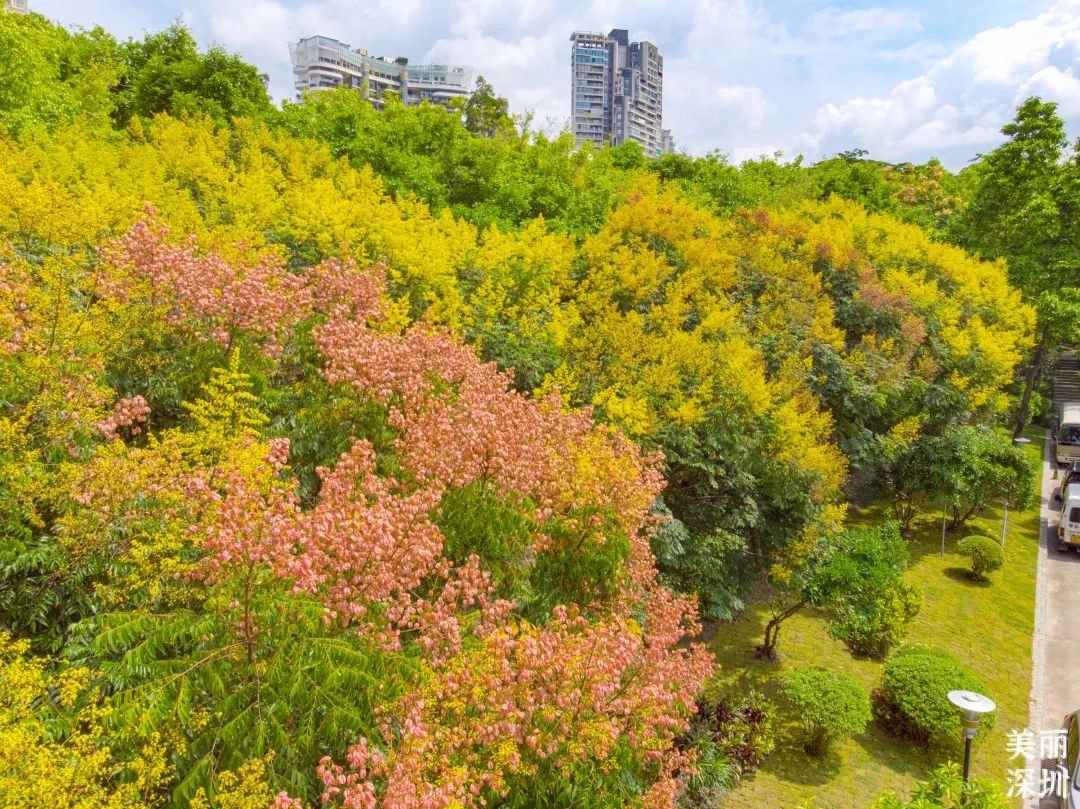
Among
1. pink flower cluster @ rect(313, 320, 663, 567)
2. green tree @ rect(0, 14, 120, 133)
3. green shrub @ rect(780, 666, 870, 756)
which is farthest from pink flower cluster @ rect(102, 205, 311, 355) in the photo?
green tree @ rect(0, 14, 120, 133)

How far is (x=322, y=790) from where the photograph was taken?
4.15 m

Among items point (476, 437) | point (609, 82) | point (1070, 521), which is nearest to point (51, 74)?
point (476, 437)

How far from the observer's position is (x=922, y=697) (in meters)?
11.3

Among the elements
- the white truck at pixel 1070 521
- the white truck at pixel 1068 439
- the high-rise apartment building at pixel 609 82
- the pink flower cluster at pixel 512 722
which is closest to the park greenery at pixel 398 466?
the pink flower cluster at pixel 512 722

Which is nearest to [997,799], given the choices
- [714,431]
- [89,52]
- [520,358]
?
[714,431]

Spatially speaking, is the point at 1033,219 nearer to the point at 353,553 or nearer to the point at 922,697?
the point at 922,697

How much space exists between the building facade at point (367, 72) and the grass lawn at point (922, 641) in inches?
4001

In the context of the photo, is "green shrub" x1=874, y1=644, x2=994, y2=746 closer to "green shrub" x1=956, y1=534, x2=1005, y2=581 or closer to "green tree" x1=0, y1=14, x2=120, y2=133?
"green shrub" x1=956, y1=534, x2=1005, y2=581

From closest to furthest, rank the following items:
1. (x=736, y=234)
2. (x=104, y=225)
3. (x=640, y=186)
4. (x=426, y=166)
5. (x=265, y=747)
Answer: (x=265, y=747) < (x=104, y=225) < (x=426, y=166) < (x=736, y=234) < (x=640, y=186)

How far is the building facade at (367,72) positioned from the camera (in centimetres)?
10762

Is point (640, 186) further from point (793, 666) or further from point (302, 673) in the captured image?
point (302, 673)

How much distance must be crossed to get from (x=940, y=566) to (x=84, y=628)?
20779 mm

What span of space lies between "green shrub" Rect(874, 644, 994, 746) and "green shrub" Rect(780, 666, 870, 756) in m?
0.97

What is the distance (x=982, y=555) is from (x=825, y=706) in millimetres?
10081
